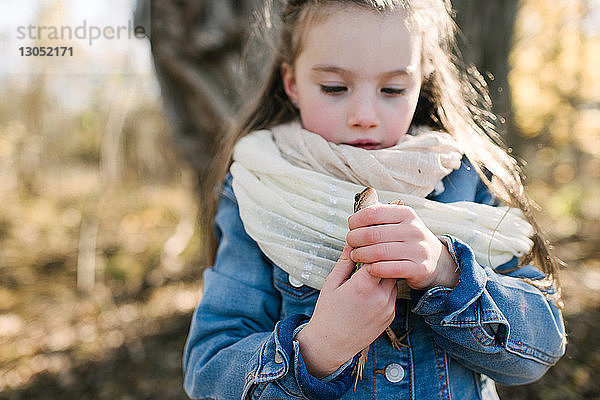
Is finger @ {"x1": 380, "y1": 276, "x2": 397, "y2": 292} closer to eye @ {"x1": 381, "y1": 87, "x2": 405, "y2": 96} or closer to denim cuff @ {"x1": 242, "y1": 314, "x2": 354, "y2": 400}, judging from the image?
denim cuff @ {"x1": 242, "y1": 314, "x2": 354, "y2": 400}

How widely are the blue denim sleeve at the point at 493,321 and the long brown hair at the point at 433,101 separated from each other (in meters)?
0.18

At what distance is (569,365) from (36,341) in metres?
4.40

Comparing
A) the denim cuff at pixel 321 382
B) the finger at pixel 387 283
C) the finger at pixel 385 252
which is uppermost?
the finger at pixel 385 252

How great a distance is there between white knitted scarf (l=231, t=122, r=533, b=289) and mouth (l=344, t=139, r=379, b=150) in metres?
0.04

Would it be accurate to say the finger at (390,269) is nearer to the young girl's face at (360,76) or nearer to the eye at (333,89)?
the young girl's face at (360,76)

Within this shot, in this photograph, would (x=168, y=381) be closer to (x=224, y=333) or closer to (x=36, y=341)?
(x=36, y=341)

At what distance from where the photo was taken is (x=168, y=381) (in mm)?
3814

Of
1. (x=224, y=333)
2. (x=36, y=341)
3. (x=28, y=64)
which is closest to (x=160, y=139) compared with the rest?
(x=28, y=64)

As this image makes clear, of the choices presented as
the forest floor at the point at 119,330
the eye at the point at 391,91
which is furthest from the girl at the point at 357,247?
the forest floor at the point at 119,330

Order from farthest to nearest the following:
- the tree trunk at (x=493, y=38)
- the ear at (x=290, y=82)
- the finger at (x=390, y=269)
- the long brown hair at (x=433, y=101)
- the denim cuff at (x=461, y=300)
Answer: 1. the tree trunk at (x=493, y=38)
2. the ear at (x=290, y=82)
3. the long brown hair at (x=433, y=101)
4. the denim cuff at (x=461, y=300)
5. the finger at (x=390, y=269)

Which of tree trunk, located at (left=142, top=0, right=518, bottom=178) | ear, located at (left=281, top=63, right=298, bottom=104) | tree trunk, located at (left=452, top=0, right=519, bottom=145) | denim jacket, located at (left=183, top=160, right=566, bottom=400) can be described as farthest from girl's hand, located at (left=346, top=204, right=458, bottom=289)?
tree trunk, located at (left=452, top=0, right=519, bottom=145)

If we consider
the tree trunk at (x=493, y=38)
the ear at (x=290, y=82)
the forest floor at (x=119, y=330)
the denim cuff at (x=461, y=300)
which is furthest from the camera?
the forest floor at (x=119, y=330)

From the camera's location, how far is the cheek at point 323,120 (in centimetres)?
134

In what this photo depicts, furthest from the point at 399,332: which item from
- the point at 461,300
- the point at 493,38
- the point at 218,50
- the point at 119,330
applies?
the point at 119,330
